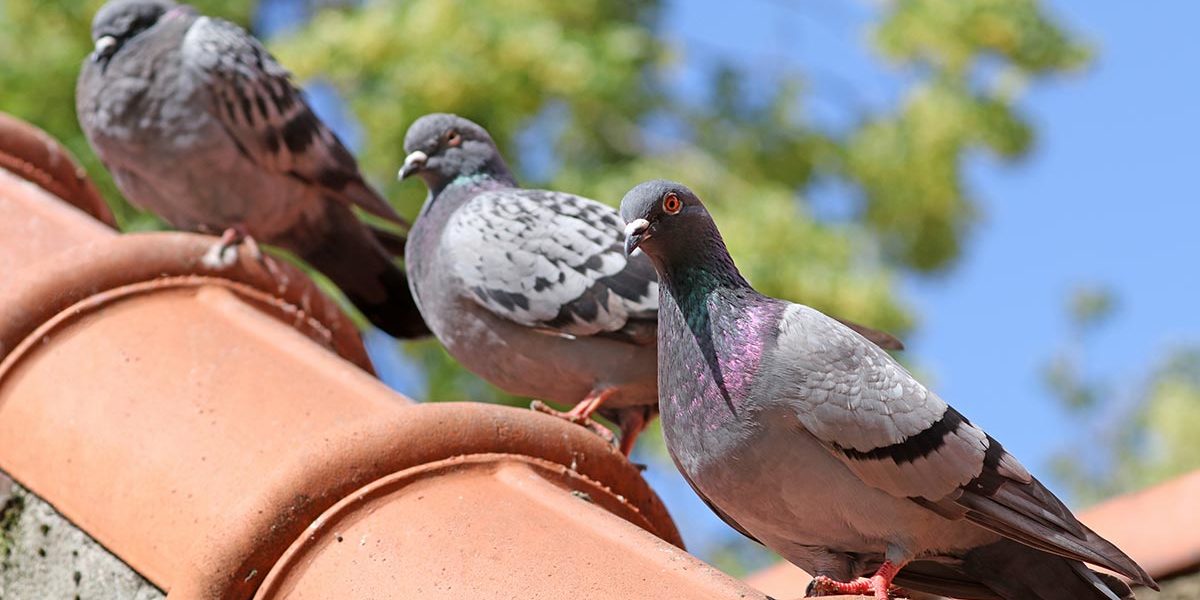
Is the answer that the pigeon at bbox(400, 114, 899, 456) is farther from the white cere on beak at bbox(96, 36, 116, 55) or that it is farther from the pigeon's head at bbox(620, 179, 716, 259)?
the white cere on beak at bbox(96, 36, 116, 55)

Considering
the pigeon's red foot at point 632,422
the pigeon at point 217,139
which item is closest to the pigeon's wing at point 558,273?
the pigeon's red foot at point 632,422

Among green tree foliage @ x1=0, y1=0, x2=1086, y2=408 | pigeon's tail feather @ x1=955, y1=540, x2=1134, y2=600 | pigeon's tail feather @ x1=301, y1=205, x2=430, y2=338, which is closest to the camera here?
pigeon's tail feather @ x1=955, y1=540, x2=1134, y2=600

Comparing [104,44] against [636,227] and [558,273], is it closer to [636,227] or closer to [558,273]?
[558,273]

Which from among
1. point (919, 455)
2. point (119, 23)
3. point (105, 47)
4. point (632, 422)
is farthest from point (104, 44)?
point (919, 455)

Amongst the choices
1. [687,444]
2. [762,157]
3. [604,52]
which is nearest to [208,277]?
[687,444]

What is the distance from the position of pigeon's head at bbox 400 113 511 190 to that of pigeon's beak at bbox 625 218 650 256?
171 centimetres

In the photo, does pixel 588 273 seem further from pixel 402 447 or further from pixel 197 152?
pixel 197 152

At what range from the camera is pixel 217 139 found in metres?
5.57

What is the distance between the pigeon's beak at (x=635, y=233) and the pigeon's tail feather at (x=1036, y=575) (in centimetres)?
94

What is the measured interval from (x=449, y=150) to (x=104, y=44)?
1688 mm

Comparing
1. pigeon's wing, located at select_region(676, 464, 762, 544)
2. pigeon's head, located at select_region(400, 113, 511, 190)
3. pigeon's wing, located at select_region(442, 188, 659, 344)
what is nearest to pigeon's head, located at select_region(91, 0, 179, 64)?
pigeon's head, located at select_region(400, 113, 511, 190)

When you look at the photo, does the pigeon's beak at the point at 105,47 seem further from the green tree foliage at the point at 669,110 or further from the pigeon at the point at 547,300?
the green tree foliage at the point at 669,110

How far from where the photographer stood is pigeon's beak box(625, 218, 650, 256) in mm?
3117

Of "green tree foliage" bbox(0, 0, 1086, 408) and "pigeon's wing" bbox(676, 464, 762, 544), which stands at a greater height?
"green tree foliage" bbox(0, 0, 1086, 408)
